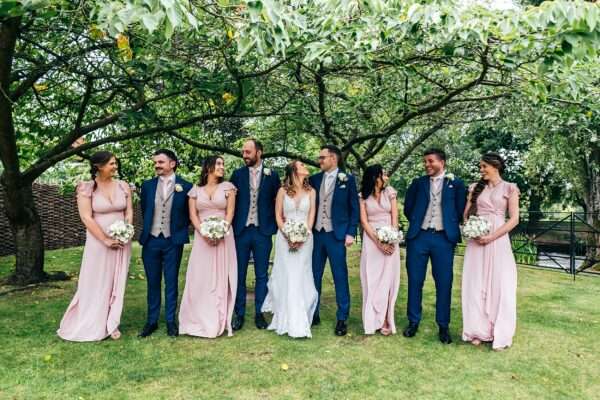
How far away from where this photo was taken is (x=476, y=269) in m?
5.38

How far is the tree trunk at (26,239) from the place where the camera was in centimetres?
815

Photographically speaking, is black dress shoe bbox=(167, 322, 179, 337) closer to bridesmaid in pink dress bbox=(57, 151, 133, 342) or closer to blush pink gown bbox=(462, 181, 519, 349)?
bridesmaid in pink dress bbox=(57, 151, 133, 342)

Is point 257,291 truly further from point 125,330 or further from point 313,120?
point 313,120

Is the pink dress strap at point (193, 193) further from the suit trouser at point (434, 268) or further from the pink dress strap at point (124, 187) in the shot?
the suit trouser at point (434, 268)

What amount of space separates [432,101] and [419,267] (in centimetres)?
383

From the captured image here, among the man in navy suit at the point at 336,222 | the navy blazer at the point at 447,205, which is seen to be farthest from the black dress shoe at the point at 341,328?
the navy blazer at the point at 447,205

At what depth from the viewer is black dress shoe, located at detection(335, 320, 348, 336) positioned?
5582mm

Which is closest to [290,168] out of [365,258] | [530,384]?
[365,258]

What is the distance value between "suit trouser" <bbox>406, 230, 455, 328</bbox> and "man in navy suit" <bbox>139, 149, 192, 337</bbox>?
2.66 m

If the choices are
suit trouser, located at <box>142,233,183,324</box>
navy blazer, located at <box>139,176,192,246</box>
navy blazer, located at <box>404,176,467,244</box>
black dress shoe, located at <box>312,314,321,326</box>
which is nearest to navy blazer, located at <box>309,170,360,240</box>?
navy blazer, located at <box>404,176,467,244</box>

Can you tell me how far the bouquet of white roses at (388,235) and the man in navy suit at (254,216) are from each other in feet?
4.12

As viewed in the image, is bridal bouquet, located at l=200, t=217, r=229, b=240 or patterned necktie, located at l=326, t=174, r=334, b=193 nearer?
bridal bouquet, located at l=200, t=217, r=229, b=240

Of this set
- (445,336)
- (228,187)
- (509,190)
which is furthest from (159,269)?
(509,190)

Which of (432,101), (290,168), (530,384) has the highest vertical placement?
(432,101)
